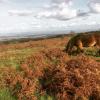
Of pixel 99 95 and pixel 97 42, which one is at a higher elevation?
pixel 97 42

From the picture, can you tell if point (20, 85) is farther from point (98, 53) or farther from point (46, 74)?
point (98, 53)

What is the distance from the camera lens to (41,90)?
43.9ft

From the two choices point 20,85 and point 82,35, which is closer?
point 20,85

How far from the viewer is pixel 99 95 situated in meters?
13.5

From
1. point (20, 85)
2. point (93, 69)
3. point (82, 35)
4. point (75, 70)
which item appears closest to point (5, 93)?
point (20, 85)

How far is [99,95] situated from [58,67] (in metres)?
2.21

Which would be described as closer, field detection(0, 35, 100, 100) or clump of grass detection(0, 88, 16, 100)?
clump of grass detection(0, 88, 16, 100)

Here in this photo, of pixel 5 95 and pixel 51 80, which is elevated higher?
pixel 51 80

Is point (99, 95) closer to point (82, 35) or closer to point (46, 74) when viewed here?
point (46, 74)

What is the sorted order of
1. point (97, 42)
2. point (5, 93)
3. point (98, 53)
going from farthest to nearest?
point (97, 42)
point (98, 53)
point (5, 93)

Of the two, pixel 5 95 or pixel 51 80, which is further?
pixel 51 80

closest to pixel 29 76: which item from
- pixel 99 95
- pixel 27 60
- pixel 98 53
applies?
pixel 27 60

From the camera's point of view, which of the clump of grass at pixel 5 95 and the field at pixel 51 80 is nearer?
the clump of grass at pixel 5 95

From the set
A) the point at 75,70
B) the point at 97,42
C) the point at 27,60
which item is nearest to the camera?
the point at 75,70
